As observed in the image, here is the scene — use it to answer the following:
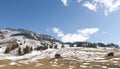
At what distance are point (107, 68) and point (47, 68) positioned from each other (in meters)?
21.5

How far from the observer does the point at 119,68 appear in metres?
79.6

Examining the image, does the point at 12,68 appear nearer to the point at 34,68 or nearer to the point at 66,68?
the point at 34,68

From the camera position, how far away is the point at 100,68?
8050 centimetres

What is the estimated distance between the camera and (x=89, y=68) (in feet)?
266

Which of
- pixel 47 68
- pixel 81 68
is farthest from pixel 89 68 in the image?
pixel 47 68

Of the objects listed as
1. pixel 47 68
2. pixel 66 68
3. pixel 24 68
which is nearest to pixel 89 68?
pixel 66 68

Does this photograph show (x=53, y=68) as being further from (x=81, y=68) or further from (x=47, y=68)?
(x=81, y=68)

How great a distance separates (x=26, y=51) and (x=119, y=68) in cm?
12033

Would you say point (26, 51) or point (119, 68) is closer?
point (119, 68)

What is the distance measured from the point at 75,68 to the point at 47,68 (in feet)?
33.4

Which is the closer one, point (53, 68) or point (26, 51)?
point (53, 68)

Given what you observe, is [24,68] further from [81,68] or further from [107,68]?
[107,68]

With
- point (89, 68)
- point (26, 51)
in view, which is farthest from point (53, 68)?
point (26, 51)

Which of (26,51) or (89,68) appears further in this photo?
(26,51)
